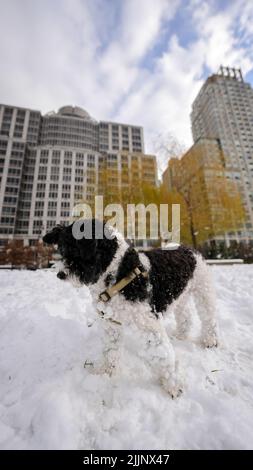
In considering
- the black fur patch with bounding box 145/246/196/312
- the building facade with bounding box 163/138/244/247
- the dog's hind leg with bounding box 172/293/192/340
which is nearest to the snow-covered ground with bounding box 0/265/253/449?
the dog's hind leg with bounding box 172/293/192/340

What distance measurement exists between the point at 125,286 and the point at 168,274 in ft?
2.13

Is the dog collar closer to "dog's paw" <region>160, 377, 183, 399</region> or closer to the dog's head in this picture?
the dog's head

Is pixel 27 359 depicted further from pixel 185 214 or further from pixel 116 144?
pixel 116 144

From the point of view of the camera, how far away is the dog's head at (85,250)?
2176mm

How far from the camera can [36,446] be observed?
140 centimetres

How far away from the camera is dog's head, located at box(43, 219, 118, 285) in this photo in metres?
2.18

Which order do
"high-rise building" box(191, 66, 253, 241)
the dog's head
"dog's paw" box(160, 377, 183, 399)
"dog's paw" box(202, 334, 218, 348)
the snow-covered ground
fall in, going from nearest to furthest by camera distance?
the snow-covered ground < "dog's paw" box(160, 377, 183, 399) < the dog's head < "dog's paw" box(202, 334, 218, 348) < "high-rise building" box(191, 66, 253, 241)

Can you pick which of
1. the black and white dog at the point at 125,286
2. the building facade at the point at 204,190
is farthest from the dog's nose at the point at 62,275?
the building facade at the point at 204,190

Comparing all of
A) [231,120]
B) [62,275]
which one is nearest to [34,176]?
[62,275]

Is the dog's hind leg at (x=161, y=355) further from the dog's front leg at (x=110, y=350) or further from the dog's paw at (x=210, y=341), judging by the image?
the dog's paw at (x=210, y=341)

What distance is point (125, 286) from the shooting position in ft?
6.99

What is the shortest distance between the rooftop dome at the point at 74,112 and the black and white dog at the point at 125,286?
102m

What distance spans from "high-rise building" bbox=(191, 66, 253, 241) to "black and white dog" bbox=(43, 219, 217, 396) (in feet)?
274

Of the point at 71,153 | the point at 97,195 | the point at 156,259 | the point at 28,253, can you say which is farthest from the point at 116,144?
the point at 156,259
